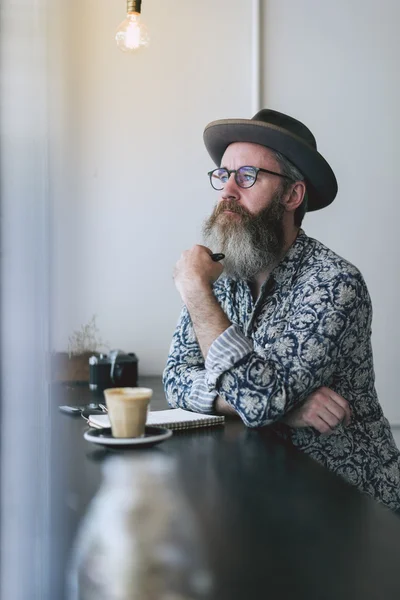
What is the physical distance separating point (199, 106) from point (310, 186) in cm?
88

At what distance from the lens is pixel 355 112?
8.54ft

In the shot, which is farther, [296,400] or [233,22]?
[233,22]

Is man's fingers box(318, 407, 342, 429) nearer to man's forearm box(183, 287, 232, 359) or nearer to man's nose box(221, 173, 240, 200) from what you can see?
man's forearm box(183, 287, 232, 359)

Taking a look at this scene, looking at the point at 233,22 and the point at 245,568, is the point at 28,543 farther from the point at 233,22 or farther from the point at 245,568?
the point at 233,22

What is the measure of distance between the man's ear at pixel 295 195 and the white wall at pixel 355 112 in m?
0.87

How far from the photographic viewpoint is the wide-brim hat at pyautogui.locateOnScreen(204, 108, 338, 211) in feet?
5.25

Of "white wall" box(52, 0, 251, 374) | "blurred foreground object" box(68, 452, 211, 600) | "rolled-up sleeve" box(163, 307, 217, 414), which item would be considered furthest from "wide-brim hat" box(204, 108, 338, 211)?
"blurred foreground object" box(68, 452, 211, 600)

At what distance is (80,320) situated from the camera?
2.38 m

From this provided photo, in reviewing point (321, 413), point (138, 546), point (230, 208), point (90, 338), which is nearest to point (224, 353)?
point (321, 413)

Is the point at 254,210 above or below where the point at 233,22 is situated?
below

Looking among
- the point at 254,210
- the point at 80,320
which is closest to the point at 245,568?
the point at 254,210

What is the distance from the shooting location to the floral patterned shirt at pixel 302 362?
125 centimetres

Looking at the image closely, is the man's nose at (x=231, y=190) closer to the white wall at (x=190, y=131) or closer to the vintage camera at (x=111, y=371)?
the vintage camera at (x=111, y=371)

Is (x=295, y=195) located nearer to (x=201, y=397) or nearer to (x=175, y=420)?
(x=201, y=397)
